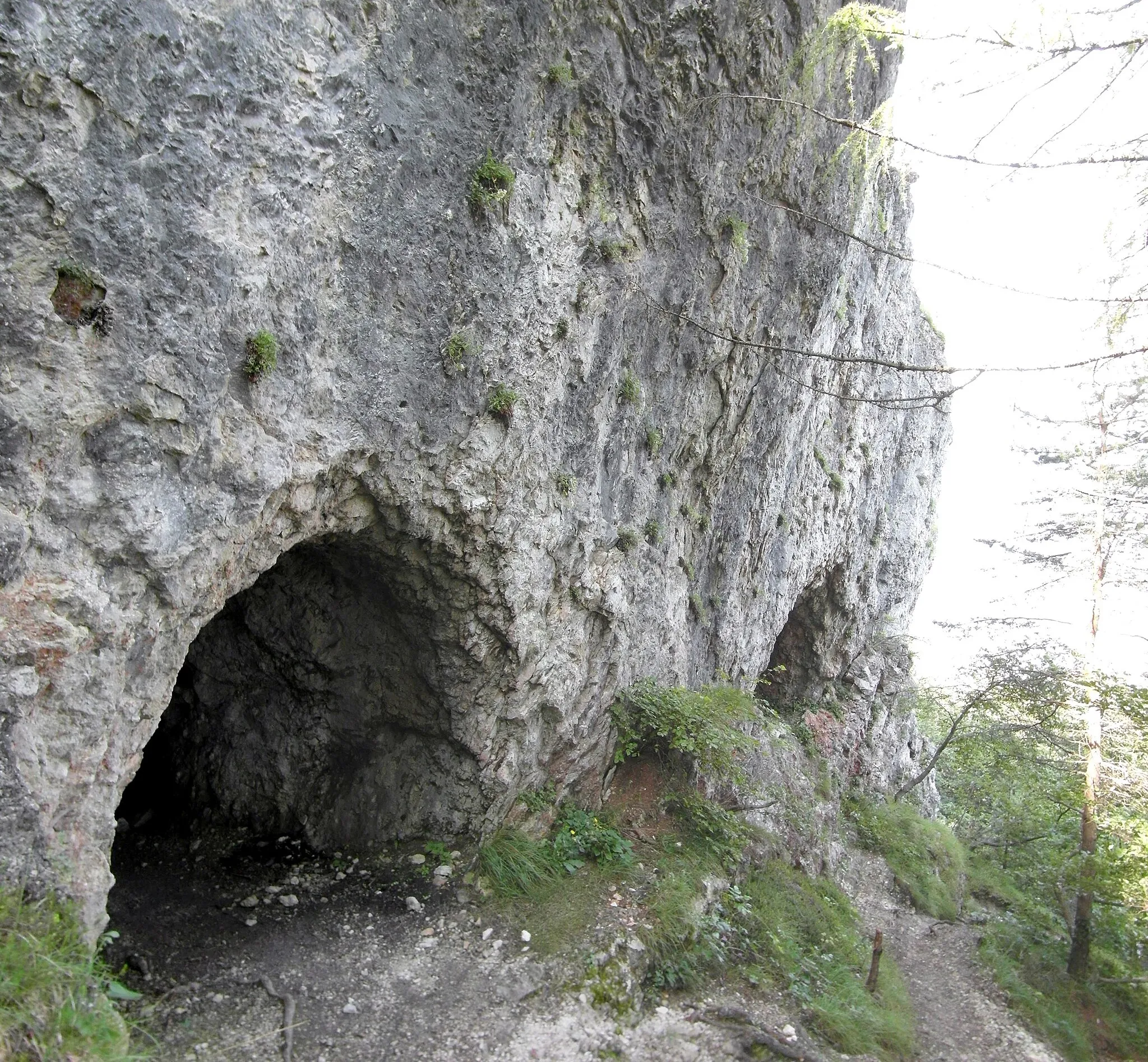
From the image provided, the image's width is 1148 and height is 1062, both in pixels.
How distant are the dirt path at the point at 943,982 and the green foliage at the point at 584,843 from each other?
414cm

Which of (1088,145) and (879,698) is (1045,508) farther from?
(1088,145)

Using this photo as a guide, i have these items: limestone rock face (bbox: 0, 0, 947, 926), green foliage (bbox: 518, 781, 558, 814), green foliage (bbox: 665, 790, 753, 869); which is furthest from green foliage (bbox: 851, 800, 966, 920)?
green foliage (bbox: 518, 781, 558, 814)

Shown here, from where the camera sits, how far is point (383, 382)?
5.51 metres

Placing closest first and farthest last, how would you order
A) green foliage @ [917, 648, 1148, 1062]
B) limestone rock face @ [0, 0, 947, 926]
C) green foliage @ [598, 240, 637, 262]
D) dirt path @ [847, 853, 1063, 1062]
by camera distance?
1. limestone rock face @ [0, 0, 947, 926]
2. green foliage @ [598, 240, 637, 262]
3. dirt path @ [847, 853, 1063, 1062]
4. green foliage @ [917, 648, 1148, 1062]

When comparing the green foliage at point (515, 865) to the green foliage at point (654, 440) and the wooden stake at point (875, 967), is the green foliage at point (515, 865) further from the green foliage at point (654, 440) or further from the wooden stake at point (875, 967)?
the green foliage at point (654, 440)

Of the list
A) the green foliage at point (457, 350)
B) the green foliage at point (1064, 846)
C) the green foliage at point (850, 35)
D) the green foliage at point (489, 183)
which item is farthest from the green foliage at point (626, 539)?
the green foliage at point (1064, 846)

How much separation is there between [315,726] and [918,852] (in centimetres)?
1227

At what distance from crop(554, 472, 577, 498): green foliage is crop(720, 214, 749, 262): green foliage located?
11.8ft

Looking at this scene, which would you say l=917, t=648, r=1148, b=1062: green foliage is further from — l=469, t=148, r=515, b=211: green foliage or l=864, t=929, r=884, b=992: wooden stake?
l=469, t=148, r=515, b=211: green foliage

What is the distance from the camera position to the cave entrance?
7188 mm

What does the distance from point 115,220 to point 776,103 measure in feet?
24.1

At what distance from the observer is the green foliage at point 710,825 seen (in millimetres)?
8609

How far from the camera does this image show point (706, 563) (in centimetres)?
1059

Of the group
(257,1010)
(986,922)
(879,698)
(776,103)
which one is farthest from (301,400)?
(879,698)
